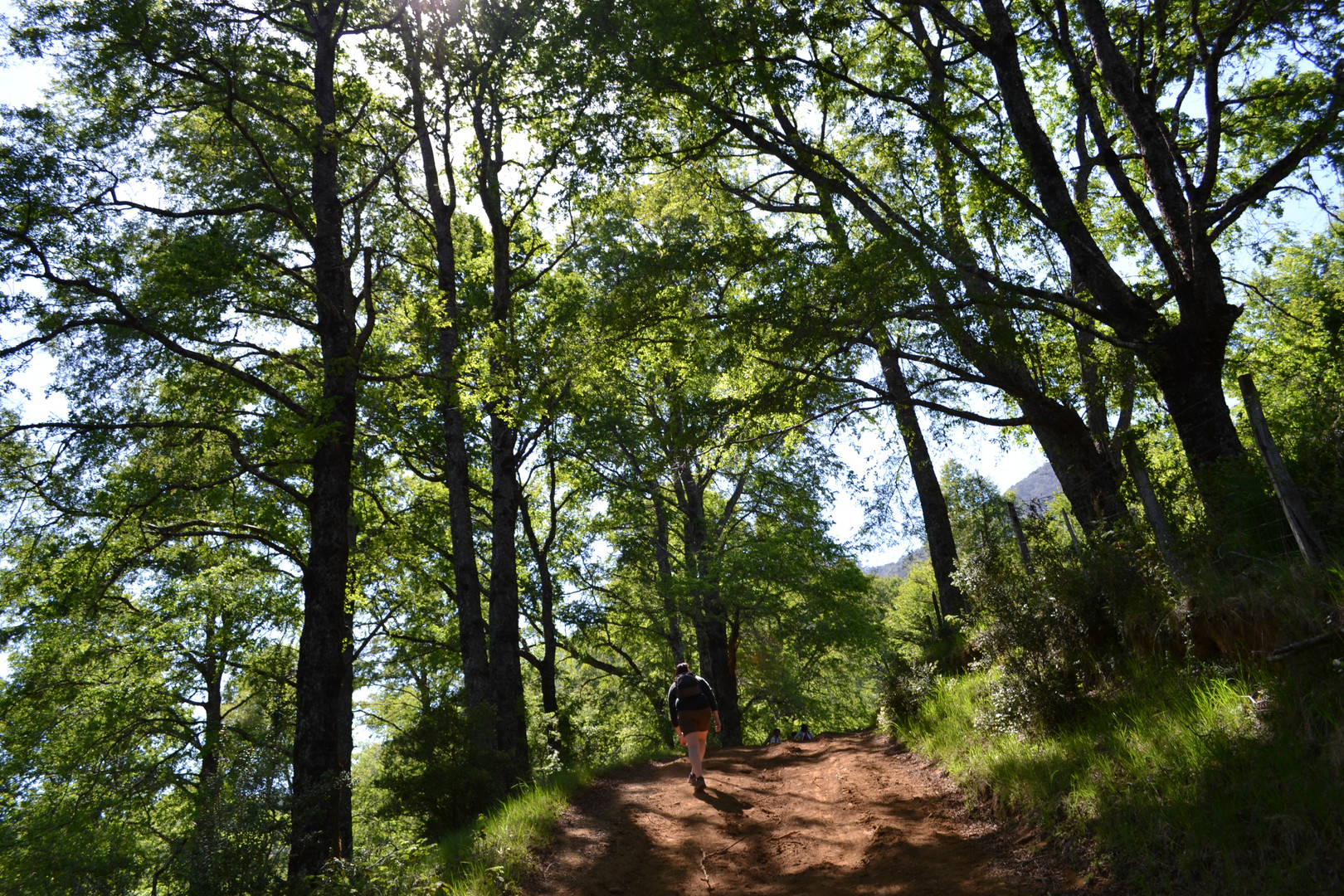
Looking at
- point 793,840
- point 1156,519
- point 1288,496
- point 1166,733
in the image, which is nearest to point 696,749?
point 793,840

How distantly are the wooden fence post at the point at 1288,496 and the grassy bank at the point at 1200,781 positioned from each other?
0.91 metres

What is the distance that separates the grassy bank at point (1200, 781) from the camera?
3.66 metres

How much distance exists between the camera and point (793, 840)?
682cm

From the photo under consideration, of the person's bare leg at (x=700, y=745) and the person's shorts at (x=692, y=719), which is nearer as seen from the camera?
the person's bare leg at (x=700, y=745)

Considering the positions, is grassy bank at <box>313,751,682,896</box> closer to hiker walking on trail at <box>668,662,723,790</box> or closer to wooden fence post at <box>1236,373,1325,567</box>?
hiker walking on trail at <box>668,662,723,790</box>

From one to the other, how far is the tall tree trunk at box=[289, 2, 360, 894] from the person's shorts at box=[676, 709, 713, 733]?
4.18m

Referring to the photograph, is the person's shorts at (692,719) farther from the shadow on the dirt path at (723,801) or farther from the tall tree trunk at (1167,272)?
the tall tree trunk at (1167,272)

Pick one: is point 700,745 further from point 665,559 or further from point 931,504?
point 665,559

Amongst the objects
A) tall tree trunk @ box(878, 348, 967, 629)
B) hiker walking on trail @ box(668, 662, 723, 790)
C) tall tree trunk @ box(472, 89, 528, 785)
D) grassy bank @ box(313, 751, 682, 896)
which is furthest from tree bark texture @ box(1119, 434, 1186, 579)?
tall tree trunk @ box(472, 89, 528, 785)

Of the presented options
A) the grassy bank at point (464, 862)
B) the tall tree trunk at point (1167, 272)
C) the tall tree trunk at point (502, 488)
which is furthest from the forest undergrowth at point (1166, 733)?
the tall tree trunk at point (502, 488)

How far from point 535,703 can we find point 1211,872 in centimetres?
2795

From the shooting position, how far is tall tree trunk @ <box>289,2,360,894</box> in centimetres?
704

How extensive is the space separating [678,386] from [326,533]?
22.6 ft

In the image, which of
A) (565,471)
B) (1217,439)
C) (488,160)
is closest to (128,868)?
(1217,439)
